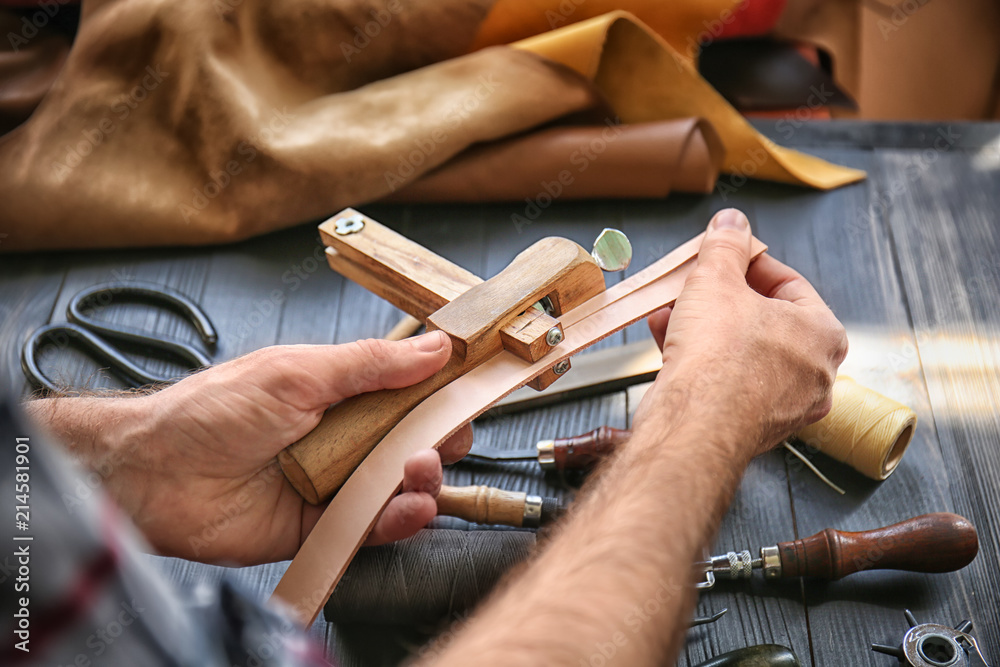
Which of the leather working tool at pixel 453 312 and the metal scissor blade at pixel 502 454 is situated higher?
the leather working tool at pixel 453 312

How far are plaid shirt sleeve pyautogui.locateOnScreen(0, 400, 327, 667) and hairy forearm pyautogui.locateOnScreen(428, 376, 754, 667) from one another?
9.0 inches

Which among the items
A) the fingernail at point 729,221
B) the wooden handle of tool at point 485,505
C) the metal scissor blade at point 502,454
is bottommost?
the metal scissor blade at point 502,454

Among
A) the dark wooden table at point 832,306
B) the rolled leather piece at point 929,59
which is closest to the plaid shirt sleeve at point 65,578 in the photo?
the dark wooden table at point 832,306

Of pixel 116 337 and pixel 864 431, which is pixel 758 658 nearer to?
pixel 864 431

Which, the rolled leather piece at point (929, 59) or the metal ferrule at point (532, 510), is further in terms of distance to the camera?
the rolled leather piece at point (929, 59)

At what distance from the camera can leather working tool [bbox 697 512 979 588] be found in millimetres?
985

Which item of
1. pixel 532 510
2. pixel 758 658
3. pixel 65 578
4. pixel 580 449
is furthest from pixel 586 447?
pixel 65 578

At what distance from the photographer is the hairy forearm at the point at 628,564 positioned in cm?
62

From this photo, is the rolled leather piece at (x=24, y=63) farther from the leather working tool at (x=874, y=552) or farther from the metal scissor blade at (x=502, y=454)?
the leather working tool at (x=874, y=552)

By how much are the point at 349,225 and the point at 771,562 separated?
760 mm

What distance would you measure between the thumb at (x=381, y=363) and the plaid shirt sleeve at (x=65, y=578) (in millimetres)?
408

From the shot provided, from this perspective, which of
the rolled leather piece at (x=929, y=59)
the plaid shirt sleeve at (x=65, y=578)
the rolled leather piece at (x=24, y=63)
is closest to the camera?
the plaid shirt sleeve at (x=65, y=578)

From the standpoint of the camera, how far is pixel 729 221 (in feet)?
3.64

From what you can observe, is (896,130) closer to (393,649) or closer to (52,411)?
(393,649)
